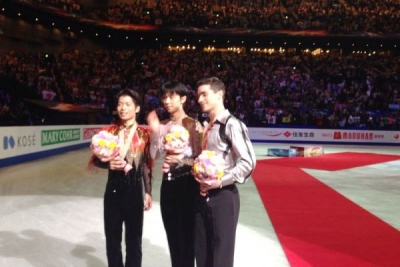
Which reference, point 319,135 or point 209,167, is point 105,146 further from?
point 319,135

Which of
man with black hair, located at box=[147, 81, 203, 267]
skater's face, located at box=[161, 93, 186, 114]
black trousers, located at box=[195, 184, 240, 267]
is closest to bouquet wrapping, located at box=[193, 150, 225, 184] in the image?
black trousers, located at box=[195, 184, 240, 267]

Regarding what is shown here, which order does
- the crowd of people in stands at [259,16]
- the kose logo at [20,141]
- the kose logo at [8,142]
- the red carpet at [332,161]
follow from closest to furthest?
the kose logo at [8,142] → the kose logo at [20,141] → the red carpet at [332,161] → the crowd of people in stands at [259,16]

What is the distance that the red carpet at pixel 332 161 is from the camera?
14375mm

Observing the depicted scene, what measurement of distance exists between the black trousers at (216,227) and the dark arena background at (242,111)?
1.78 metres

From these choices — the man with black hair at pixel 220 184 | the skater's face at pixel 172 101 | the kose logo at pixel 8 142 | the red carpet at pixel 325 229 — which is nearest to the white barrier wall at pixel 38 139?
the kose logo at pixel 8 142

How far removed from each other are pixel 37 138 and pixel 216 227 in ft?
42.1

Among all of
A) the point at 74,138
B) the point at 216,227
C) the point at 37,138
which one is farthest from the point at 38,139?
the point at 216,227

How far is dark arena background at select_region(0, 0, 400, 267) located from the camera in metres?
5.82

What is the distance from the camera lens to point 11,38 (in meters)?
27.4

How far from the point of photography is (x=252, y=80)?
94.7 ft

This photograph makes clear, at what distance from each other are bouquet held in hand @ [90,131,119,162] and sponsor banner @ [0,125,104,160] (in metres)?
9.55

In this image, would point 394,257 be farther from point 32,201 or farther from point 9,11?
point 9,11

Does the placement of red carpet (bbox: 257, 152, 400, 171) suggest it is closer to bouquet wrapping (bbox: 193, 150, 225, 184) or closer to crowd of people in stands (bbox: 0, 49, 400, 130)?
crowd of people in stands (bbox: 0, 49, 400, 130)

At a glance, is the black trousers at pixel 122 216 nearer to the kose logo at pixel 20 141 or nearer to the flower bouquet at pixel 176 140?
the flower bouquet at pixel 176 140
